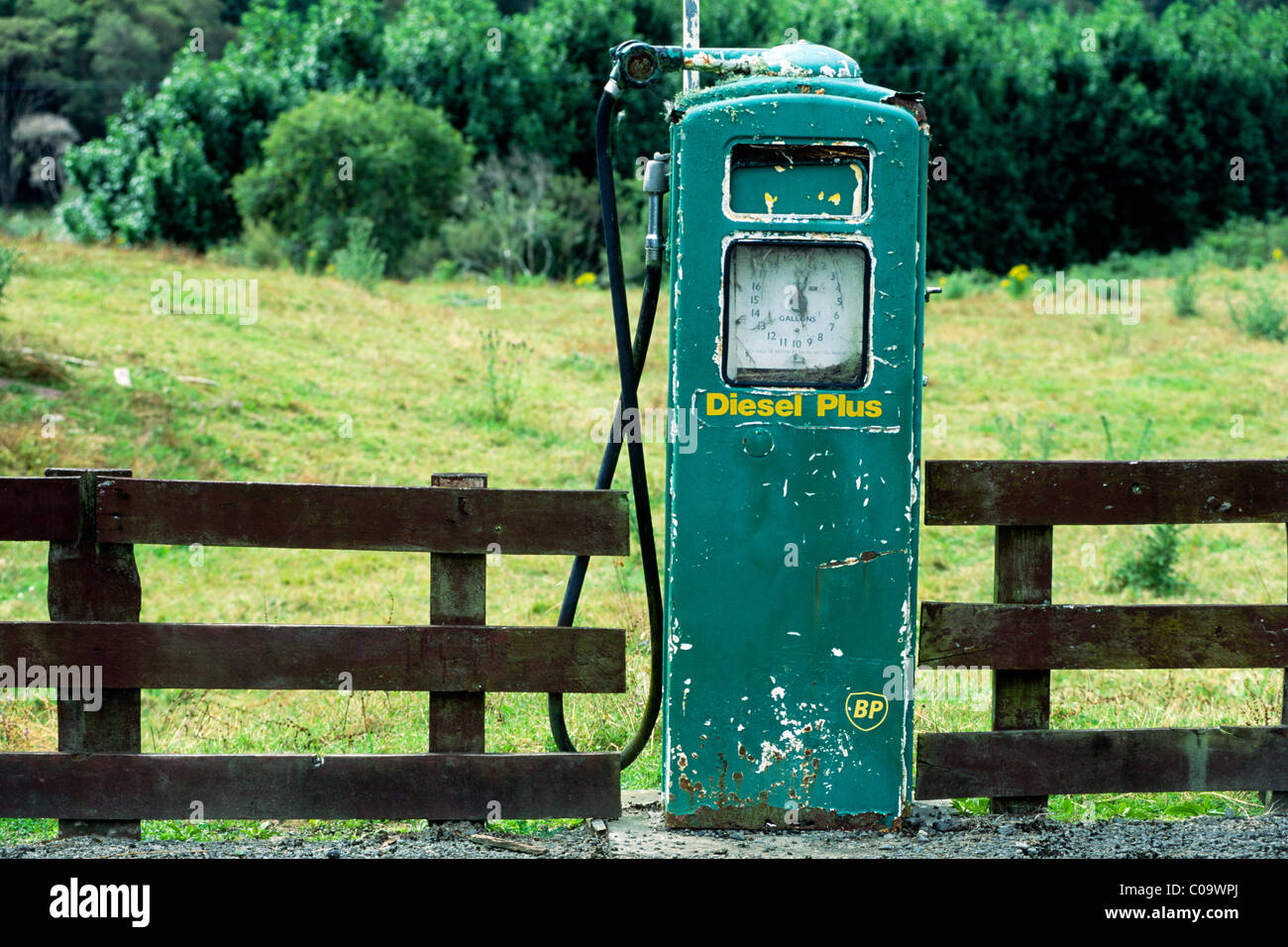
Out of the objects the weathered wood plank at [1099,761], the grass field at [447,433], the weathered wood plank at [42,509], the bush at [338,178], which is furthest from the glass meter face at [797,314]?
the bush at [338,178]

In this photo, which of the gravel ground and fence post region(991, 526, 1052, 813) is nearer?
the gravel ground

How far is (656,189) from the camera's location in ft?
12.2

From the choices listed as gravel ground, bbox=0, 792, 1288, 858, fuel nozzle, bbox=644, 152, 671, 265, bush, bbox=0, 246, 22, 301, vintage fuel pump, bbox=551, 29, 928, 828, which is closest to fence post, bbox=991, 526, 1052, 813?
gravel ground, bbox=0, 792, 1288, 858

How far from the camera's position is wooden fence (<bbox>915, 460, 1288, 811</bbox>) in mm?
3816

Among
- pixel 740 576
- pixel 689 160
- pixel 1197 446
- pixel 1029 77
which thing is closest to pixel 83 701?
pixel 740 576

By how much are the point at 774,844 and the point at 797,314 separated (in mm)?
1532

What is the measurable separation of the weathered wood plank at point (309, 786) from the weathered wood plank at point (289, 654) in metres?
0.24

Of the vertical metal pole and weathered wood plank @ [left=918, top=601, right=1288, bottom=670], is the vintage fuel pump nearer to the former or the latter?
the vertical metal pole

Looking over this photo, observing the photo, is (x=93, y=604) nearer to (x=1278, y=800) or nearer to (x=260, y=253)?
(x=1278, y=800)

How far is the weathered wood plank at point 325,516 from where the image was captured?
3711mm

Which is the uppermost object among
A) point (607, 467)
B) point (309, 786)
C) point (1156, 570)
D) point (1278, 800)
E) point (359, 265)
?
point (359, 265)

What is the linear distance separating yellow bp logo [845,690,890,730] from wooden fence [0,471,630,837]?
2.21 feet

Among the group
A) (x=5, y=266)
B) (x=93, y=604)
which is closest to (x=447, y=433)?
(x=5, y=266)

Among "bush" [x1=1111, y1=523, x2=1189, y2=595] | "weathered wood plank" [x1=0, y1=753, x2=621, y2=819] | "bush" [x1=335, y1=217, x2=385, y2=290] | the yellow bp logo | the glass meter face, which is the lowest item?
"bush" [x1=1111, y1=523, x2=1189, y2=595]
